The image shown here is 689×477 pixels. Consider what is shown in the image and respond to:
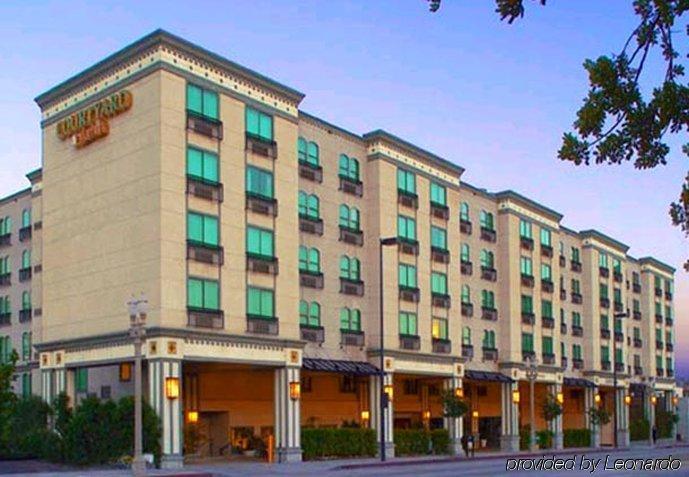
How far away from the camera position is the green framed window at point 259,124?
49219mm

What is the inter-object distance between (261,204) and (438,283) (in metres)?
19.2

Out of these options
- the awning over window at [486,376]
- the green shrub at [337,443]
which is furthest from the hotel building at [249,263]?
the green shrub at [337,443]

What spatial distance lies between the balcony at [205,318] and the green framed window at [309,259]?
901 cm

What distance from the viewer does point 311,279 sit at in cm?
5497

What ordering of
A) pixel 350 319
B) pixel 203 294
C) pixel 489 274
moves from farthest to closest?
pixel 489 274
pixel 350 319
pixel 203 294

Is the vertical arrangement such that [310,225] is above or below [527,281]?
above

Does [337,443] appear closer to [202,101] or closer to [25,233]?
[202,101]

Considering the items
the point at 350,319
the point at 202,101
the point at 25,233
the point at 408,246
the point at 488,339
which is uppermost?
the point at 202,101

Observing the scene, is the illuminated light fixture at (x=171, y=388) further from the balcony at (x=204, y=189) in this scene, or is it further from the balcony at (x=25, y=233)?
the balcony at (x=25, y=233)

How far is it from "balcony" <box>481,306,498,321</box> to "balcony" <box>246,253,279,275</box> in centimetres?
2700

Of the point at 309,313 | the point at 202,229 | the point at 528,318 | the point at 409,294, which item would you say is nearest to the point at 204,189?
the point at 202,229

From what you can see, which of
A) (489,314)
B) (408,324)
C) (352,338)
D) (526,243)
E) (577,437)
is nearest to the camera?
(352,338)

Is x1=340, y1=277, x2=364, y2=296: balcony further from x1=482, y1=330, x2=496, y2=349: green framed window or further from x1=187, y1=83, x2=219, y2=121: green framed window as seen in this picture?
x1=482, y1=330, x2=496, y2=349: green framed window

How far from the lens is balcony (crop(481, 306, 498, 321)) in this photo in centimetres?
7325
